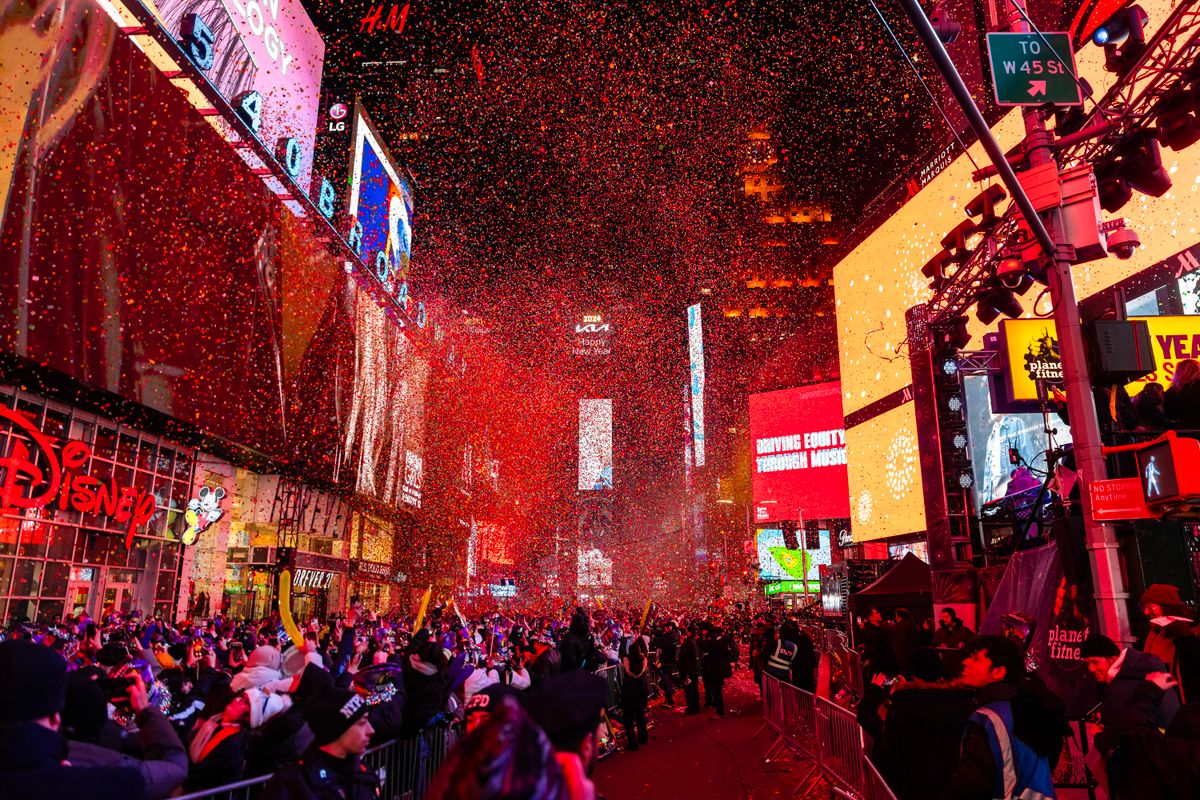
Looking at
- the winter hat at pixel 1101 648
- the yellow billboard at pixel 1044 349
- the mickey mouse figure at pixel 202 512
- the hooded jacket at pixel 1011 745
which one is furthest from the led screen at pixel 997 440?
the mickey mouse figure at pixel 202 512

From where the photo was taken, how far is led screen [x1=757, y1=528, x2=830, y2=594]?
52.2 metres

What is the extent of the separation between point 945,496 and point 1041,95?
9.47m

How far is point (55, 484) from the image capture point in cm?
1898

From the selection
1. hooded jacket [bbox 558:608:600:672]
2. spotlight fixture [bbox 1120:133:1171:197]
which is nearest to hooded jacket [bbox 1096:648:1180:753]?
spotlight fixture [bbox 1120:133:1171:197]

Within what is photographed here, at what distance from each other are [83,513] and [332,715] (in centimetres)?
2120

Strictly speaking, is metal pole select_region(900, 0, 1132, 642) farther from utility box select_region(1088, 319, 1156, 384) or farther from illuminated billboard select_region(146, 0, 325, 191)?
illuminated billboard select_region(146, 0, 325, 191)

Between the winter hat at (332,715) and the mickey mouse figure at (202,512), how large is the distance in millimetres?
24849

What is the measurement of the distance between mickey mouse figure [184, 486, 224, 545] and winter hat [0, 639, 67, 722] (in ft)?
84.1

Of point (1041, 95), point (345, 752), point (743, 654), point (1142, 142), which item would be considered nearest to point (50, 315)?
point (345, 752)

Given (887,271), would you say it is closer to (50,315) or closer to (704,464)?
(50,315)

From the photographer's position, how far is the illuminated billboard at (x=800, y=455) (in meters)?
46.8

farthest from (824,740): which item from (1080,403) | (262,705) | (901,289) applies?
(901,289)

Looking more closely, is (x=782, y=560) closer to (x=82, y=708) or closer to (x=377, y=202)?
(x=377, y=202)

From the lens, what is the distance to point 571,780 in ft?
7.14
